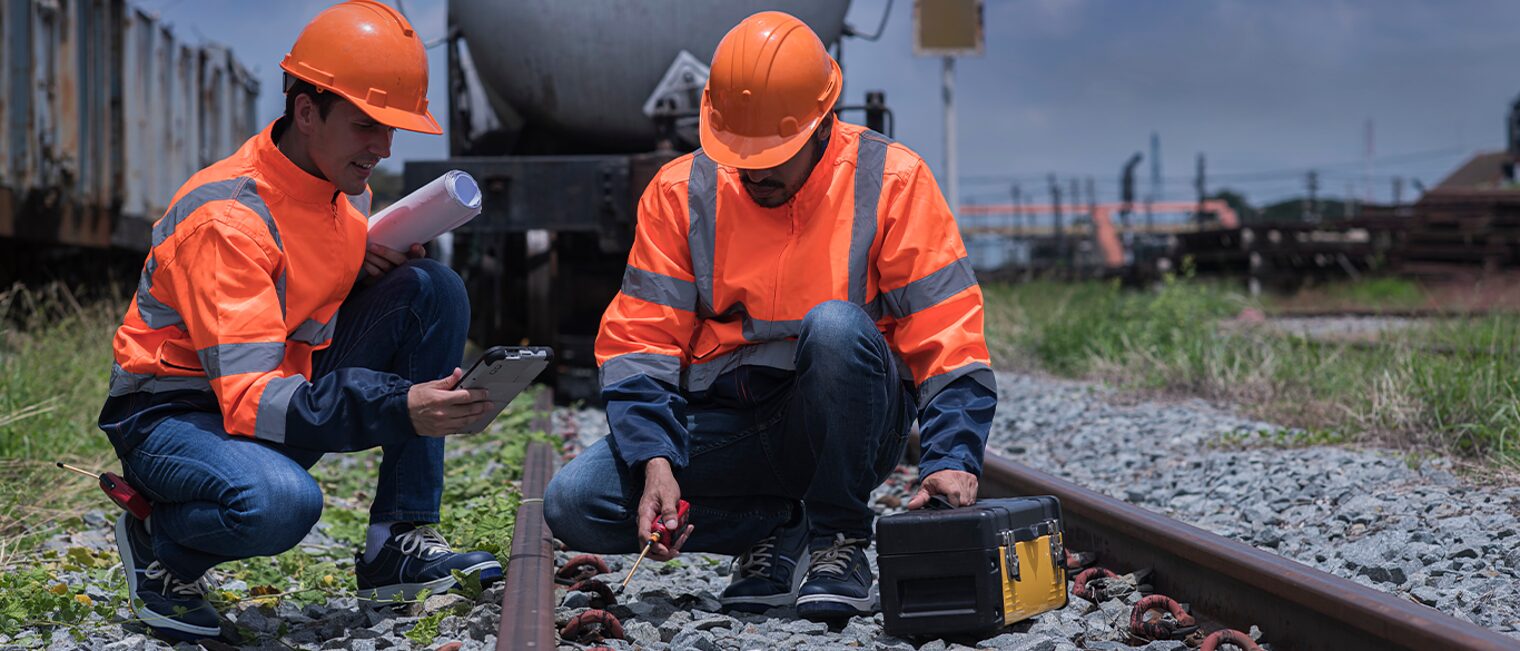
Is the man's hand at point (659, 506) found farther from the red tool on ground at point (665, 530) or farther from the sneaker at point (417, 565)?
the sneaker at point (417, 565)

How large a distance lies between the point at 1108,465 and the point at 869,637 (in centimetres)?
250

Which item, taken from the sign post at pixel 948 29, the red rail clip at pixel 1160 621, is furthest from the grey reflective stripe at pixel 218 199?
the sign post at pixel 948 29

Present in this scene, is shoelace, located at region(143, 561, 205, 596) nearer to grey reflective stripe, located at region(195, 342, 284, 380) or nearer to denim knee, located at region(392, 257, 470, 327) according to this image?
grey reflective stripe, located at region(195, 342, 284, 380)

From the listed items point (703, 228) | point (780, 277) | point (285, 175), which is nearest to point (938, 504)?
point (780, 277)

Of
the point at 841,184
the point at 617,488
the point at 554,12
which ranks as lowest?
the point at 617,488

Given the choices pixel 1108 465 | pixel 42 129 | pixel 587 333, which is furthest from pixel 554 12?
pixel 42 129

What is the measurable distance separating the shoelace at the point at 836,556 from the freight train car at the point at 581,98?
12.5ft

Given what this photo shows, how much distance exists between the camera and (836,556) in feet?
10.7

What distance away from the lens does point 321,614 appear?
331cm

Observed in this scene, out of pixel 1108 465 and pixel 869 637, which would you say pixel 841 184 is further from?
pixel 1108 465

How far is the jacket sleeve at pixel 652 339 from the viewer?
311cm

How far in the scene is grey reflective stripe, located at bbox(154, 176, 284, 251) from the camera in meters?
2.87

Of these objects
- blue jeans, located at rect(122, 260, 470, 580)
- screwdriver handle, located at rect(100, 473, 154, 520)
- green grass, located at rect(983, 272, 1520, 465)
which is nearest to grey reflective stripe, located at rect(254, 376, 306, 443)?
blue jeans, located at rect(122, 260, 470, 580)

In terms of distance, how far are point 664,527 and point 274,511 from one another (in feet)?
2.54
